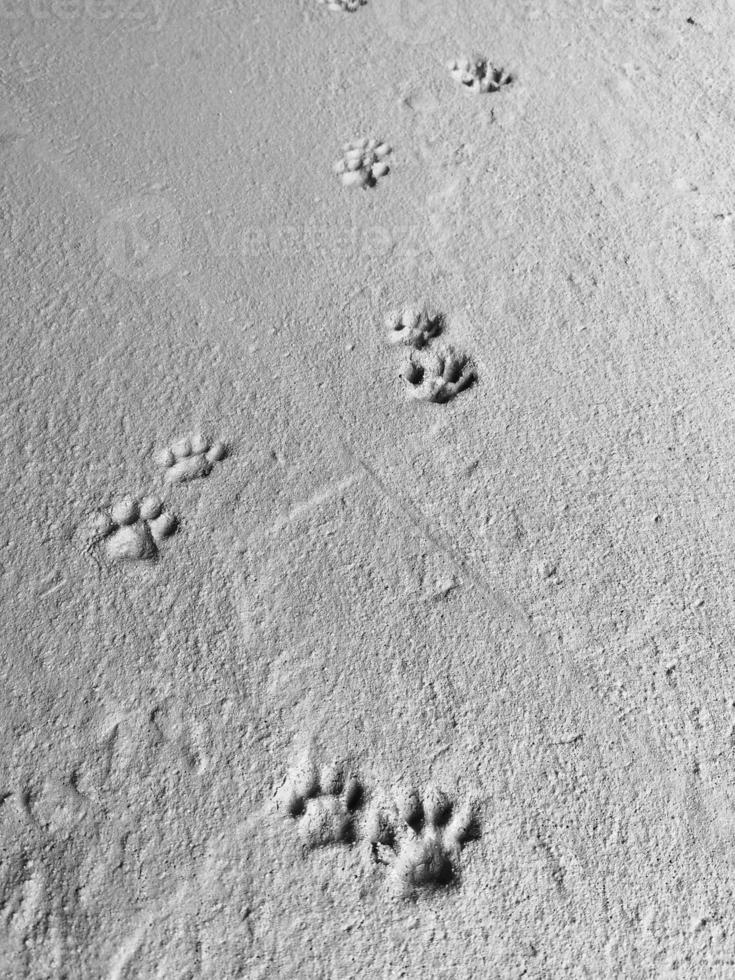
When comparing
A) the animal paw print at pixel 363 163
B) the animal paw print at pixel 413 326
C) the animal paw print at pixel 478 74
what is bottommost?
the animal paw print at pixel 413 326

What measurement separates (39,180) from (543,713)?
1992 millimetres

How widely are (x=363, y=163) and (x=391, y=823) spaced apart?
1789 millimetres

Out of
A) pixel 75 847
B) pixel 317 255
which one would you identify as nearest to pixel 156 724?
pixel 75 847

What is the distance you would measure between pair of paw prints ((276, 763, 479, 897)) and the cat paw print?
2.93 ft

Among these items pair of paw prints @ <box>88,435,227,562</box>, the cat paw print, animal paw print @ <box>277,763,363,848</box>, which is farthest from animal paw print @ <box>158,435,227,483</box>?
animal paw print @ <box>277,763,363,848</box>

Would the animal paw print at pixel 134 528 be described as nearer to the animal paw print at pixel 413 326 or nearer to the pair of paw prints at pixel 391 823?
the pair of paw prints at pixel 391 823

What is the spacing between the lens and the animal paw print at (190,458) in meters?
2.19

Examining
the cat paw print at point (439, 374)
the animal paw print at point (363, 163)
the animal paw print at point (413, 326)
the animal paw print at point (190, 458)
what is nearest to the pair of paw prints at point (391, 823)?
the animal paw print at point (190, 458)

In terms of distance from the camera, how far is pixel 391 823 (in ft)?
5.83

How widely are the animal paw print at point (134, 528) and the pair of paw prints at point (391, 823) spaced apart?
586 millimetres

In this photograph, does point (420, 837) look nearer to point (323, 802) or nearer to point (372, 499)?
point (323, 802)

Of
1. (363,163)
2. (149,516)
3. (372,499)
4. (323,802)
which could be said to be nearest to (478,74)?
(363,163)

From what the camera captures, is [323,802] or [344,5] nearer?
[323,802]

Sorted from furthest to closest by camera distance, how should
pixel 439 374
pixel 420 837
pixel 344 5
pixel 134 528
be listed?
pixel 344 5
pixel 439 374
pixel 134 528
pixel 420 837
